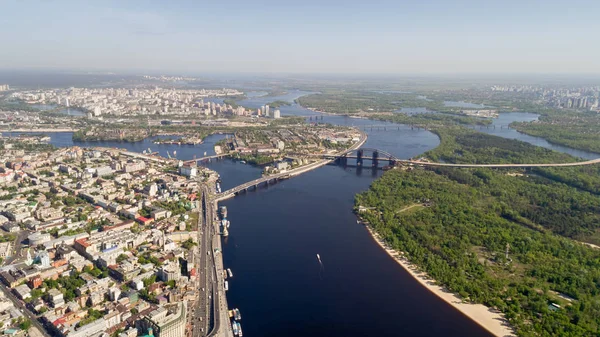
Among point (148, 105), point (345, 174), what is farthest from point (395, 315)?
point (148, 105)

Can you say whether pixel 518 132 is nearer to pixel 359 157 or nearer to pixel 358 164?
pixel 359 157

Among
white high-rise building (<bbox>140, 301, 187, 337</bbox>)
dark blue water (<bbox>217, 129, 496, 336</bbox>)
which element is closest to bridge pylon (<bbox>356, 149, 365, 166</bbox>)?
dark blue water (<bbox>217, 129, 496, 336</bbox>)

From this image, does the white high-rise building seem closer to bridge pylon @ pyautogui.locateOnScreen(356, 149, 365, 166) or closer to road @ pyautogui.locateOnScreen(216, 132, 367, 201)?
road @ pyautogui.locateOnScreen(216, 132, 367, 201)

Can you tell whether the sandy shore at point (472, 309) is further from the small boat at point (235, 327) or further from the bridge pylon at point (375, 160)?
the bridge pylon at point (375, 160)

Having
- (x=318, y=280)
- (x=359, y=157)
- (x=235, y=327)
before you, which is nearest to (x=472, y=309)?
(x=318, y=280)

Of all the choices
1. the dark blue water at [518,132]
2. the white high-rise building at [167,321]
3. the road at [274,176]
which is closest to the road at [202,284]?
the white high-rise building at [167,321]

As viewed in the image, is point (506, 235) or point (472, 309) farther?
point (506, 235)
